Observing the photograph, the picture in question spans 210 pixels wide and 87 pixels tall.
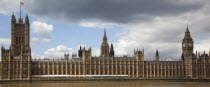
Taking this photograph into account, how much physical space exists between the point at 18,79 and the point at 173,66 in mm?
Answer: 76213

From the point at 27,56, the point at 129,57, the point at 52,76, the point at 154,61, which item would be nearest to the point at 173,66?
the point at 154,61

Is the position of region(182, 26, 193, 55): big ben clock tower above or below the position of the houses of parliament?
above

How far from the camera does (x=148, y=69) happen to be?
17125 cm

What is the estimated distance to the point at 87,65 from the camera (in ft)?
541

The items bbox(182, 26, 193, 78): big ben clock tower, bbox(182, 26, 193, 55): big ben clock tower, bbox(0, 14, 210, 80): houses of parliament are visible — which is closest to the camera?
bbox(0, 14, 210, 80): houses of parliament

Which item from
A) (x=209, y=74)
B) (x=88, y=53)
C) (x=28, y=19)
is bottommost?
(x=209, y=74)

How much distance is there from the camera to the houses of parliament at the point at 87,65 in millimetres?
150375

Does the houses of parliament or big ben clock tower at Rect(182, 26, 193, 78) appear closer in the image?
the houses of parliament

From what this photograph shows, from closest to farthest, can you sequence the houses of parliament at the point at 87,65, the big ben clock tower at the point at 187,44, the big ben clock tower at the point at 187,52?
the houses of parliament at the point at 87,65, the big ben clock tower at the point at 187,52, the big ben clock tower at the point at 187,44

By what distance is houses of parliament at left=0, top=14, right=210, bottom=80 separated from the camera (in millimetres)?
150375

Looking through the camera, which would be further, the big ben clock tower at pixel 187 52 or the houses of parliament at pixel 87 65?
the big ben clock tower at pixel 187 52

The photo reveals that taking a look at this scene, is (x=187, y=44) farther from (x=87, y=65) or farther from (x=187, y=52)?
(x=87, y=65)

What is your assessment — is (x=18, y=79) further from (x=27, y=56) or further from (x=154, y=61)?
(x=154, y=61)

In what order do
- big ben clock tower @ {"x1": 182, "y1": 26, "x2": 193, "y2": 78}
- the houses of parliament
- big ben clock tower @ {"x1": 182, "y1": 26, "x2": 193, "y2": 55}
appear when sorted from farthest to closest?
big ben clock tower @ {"x1": 182, "y1": 26, "x2": 193, "y2": 55}
big ben clock tower @ {"x1": 182, "y1": 26, "x2": 193, "y2": 78}
the houses of parliament
